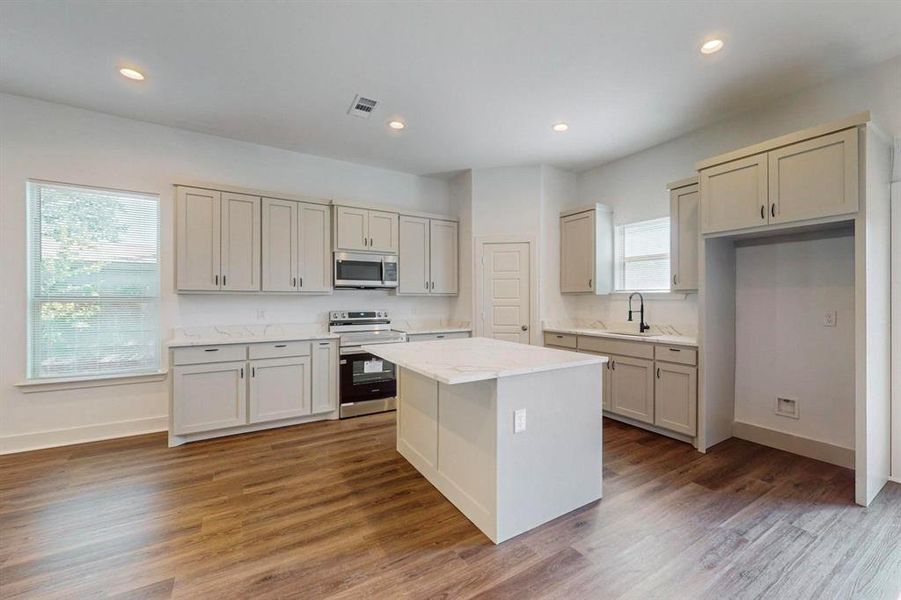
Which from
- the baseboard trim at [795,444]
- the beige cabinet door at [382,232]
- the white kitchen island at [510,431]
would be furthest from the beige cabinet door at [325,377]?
the baseboard trim at [795,444]

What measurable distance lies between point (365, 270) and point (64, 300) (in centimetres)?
276

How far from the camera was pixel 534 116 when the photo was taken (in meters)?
3.51

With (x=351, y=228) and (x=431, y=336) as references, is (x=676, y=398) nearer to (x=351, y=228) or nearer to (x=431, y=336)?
(x=431, y=336)

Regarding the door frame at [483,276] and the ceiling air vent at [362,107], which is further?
the door frame at [483,276]

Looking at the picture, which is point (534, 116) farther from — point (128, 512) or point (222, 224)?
point (128, 512)

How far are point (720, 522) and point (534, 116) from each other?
341 centimetres

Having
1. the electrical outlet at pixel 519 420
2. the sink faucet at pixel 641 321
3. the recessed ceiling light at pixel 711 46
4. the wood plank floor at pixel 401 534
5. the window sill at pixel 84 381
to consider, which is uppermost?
the recessed ceiling light at pixel 711 46

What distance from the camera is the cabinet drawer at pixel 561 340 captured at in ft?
14.2

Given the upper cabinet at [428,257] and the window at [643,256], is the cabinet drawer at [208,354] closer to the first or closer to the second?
the upper cabinet at [428,257]

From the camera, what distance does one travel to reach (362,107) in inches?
132

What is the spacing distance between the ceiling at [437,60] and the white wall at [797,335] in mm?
1371

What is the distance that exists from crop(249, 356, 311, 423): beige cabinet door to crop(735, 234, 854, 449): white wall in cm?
424

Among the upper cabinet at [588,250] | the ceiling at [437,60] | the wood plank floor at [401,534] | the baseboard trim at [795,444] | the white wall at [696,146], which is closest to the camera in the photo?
the wood plank floor at [401,534]

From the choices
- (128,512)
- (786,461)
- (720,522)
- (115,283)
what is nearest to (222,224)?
(115,283)
